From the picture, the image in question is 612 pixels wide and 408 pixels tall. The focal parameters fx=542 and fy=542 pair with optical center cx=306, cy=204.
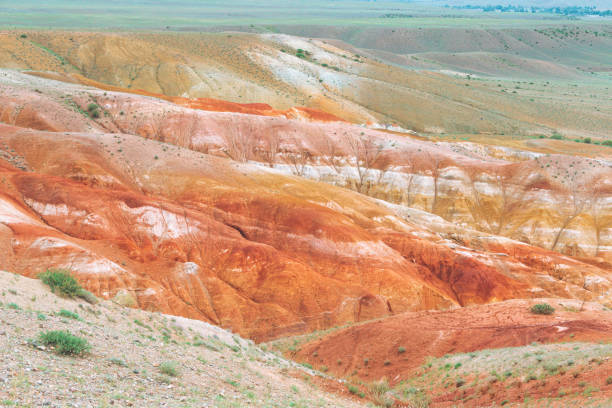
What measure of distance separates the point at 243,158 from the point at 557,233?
126 ft

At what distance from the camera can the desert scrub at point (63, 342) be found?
13.6 meters

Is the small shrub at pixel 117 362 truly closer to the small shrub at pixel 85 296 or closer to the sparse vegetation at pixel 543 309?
the small shrub at pixel 85 296

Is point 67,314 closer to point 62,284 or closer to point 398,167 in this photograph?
point 62,284

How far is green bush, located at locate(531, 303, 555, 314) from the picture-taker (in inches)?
1072

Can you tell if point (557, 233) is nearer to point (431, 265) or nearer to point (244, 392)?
point (431, 265)

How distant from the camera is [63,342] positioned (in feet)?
45.1

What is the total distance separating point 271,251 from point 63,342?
27832 mm

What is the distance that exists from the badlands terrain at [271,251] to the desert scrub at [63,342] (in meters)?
0.30

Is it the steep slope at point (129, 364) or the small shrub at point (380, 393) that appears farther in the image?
the small shrub at point (380, 393)

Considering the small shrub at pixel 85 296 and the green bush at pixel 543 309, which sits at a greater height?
the small shrub at pixel 85 296

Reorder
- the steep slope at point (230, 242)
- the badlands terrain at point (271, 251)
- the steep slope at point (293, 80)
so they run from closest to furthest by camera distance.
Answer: the badlands terrain at point (271, 251), the steep slope at point (230, 242), the steep slope at point (293, 80)

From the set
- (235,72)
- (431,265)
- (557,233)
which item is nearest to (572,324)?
(431,265)

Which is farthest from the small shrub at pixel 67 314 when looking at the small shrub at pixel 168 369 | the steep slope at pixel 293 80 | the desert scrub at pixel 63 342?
the steep slope at pixel 293 80

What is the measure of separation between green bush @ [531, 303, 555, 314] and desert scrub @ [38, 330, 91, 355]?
22.1 m
